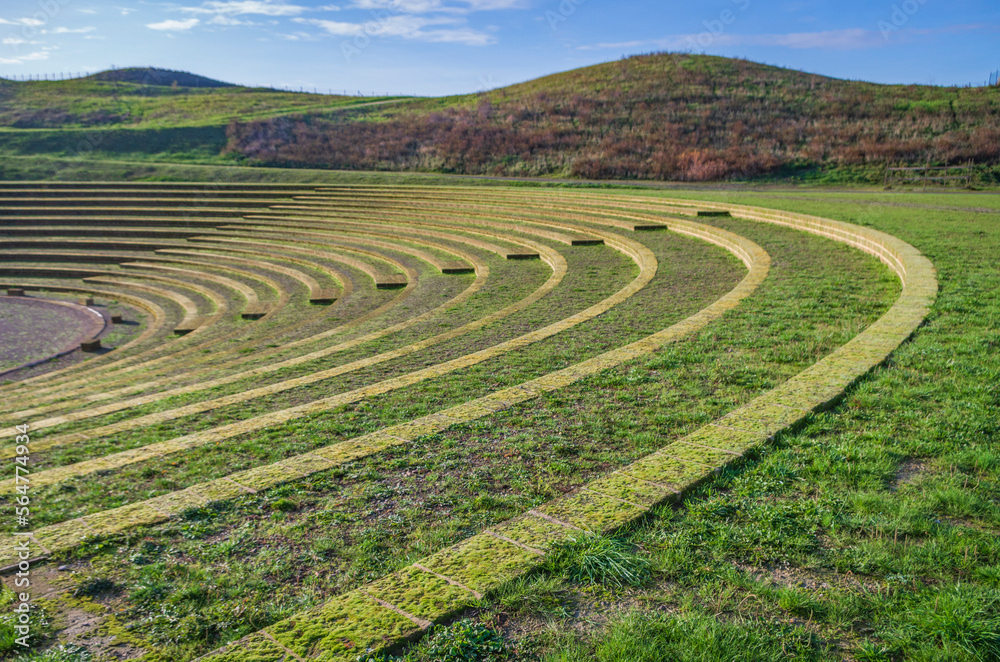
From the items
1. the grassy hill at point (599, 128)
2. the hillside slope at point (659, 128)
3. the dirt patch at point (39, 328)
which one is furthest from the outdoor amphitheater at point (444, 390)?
the hillside slope at point (659, 128)

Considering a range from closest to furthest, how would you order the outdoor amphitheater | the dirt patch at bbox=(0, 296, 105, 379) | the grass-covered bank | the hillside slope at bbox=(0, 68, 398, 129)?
the grass-covered bank, the outdoor amphitheater, the dirt patch at bbox=(0, 296, 105, 379), the hillside slope at bbox=(0, 68, 398, 129)

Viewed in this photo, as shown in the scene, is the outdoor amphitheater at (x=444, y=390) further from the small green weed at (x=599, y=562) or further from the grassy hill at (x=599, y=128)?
the grassy hill at (x=599, y=128)

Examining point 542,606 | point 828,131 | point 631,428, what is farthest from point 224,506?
point 828,131

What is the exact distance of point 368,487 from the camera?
4.06 meters

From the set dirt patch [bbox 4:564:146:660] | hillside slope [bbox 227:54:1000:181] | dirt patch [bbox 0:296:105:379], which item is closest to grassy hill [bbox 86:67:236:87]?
hillside slope [bbox 227:54:1000:181]

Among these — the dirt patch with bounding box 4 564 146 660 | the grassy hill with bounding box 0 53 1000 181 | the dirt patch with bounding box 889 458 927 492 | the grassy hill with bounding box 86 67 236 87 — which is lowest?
the dirt patch with bounding box 4 564 146 660

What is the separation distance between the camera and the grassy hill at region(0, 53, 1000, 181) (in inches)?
1240

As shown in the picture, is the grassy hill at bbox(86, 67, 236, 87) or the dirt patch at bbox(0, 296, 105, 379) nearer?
the dirt patch at bbox(0, 296, 105, 379)

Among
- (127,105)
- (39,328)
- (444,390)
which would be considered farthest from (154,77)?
(444,390)

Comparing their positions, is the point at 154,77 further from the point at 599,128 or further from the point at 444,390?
the point at 444,390

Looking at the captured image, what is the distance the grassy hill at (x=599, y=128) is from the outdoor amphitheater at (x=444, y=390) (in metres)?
18.0

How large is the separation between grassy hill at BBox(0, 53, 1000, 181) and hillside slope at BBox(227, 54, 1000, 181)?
0.44 ft

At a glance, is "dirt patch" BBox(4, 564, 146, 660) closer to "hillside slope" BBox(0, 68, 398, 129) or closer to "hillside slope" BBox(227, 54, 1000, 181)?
"hillside slope" BBox(227, 54, 1000, 181)

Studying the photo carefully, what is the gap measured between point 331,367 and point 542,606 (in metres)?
5.60
